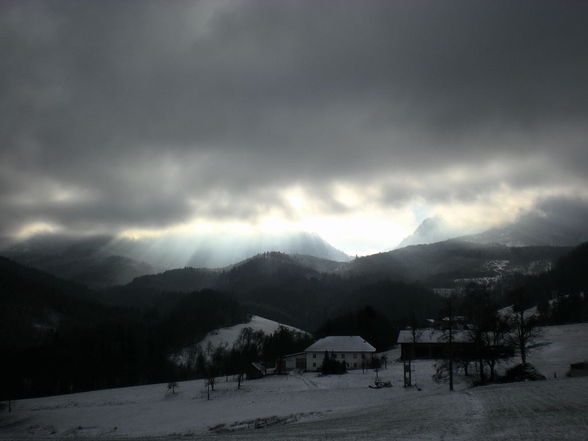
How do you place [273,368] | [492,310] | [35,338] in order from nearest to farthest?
[492,310] → [273,368] → [35,338]

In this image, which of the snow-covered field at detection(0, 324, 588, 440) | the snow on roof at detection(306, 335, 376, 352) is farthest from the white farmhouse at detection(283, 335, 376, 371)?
the snow-covered field at detection(0, 324, 588, 440)

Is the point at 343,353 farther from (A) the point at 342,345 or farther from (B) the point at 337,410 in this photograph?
(B) the point at 337,410

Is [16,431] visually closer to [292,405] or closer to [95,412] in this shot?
[95,412]

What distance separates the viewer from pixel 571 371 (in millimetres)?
53531

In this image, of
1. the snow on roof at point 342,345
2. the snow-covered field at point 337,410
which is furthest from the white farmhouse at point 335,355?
the snow-covered field at point 337,410

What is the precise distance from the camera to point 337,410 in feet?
152

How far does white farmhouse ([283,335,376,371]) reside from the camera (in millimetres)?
102062

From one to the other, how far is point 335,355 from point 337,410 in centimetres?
5378

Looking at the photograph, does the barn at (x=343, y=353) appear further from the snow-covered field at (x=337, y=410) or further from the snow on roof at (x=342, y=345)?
the snow-covered field at (x=337, y=410)

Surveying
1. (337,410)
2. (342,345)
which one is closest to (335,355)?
(342,345)

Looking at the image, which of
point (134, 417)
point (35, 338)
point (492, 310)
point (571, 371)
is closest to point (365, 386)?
point (492, 310)

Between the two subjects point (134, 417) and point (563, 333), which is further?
point (563, 333)

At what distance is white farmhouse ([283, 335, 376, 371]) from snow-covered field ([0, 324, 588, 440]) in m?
16.4

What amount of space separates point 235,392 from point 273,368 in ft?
124
